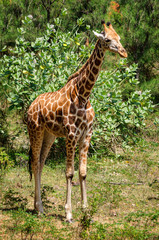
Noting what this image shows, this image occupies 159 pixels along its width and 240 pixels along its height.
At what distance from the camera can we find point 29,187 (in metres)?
6.86

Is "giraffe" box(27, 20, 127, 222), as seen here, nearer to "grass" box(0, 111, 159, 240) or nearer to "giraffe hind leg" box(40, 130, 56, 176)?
"giraffe hind leg" box(40, 130, 56, 176)

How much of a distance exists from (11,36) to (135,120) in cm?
761

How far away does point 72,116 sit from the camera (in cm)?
522

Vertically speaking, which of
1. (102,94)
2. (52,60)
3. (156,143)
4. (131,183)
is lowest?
(156,143)

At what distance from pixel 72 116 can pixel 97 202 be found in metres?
1.75

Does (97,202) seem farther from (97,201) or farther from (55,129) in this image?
(55,129)

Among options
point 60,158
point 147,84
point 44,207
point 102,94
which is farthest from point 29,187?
point 147,84

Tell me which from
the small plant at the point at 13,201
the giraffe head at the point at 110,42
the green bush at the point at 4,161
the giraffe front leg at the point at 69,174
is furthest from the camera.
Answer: the green bush at the point at 4,161

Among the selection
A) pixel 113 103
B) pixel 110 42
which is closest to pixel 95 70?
pixel 110 42

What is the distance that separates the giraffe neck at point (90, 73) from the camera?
5039mm

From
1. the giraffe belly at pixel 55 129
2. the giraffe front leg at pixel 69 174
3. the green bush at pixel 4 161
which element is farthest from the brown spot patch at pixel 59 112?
the green bush at pixel 4 161

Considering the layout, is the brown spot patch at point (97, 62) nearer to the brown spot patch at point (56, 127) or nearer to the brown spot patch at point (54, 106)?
A: the brown spot patch at point (54, 106)

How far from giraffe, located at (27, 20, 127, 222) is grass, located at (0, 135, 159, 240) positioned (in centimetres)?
40

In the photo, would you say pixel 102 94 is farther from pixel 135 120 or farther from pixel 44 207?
pixel 44 207
